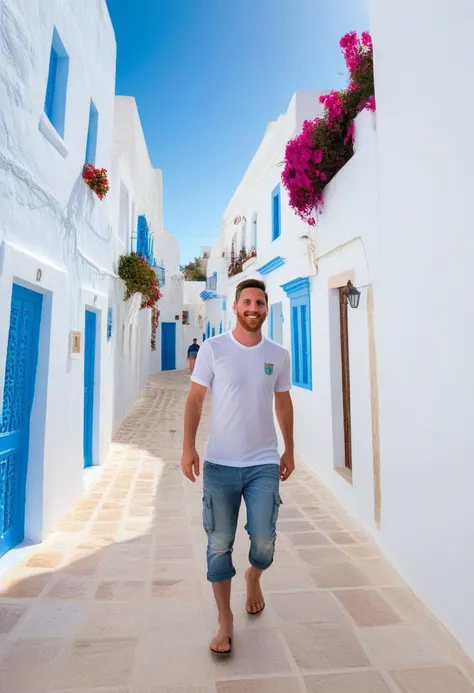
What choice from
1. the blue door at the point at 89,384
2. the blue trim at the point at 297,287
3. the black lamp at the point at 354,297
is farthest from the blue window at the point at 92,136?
the black lamp at the point at 354,297

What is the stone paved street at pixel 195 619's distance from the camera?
84.6 inches

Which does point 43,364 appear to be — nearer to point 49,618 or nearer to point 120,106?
point 49,618

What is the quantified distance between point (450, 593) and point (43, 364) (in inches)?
143

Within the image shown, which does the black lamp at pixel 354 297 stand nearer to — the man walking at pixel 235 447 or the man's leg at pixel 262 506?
the man walking at pixel 235 447

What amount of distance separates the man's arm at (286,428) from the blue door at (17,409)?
7.36 feet

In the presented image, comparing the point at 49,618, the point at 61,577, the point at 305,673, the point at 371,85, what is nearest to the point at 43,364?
the point at 61,577

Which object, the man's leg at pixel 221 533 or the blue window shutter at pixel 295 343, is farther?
the blue window shutter at pixel 295 343

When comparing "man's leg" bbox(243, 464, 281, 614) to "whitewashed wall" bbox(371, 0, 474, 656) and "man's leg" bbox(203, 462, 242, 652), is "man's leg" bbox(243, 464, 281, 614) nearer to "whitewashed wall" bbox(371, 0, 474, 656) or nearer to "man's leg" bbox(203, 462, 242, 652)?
"man's leg" bbox(203, 462, 242, 652)

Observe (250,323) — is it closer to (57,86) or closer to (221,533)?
(221,533)

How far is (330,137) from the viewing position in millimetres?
5074

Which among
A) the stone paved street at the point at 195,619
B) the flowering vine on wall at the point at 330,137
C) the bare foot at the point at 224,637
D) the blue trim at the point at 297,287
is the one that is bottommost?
the stone paved street at the point at 195,619

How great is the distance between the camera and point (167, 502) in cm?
493

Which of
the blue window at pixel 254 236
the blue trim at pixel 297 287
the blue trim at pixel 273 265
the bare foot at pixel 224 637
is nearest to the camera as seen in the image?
the bare foot at pixel 224 637

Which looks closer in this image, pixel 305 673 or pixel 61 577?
pixel 305 673
